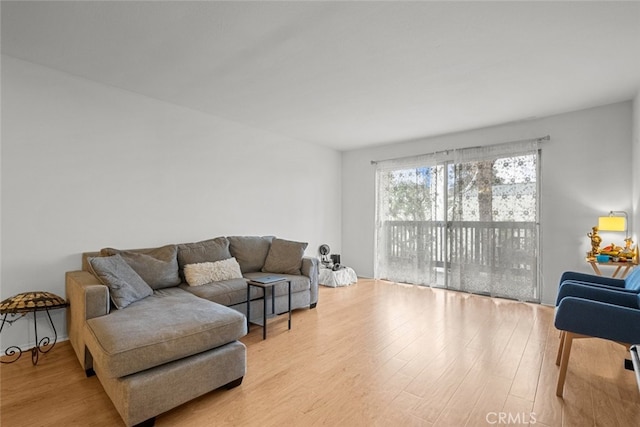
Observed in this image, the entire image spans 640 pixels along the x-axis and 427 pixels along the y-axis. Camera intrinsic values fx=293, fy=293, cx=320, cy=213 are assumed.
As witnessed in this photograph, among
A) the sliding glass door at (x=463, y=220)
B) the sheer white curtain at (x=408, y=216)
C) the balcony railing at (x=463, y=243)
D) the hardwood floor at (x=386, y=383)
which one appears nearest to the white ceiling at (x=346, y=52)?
the sliding glass door at (x=463, y=220)

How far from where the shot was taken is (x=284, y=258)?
391 cm

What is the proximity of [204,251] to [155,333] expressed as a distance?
1797mm

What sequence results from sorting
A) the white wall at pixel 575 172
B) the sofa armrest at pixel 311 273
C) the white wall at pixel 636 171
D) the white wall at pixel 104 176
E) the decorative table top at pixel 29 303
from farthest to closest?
the sofa armrest at pixel 311 273
the white wall at pixel 575 172
the white wall at pixel 636 171
the white wall at pixel 104 176
the decorative table top at pixel 29 303

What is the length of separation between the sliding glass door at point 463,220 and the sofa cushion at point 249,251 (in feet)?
7.97

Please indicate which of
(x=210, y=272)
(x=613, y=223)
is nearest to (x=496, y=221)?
(x=613, y=223)

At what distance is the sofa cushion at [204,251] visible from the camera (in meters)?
3.29

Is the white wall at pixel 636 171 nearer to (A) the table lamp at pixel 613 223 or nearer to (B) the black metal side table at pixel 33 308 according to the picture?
(A) the table lamp at pixel 613 223

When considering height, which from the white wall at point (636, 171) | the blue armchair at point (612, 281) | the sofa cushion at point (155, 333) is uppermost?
the white wall at point (636, 171)

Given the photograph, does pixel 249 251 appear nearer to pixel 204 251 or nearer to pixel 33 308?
pixel 204 251

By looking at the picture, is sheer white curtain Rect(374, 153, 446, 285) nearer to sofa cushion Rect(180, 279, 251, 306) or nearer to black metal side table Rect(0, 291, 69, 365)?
sofa cushion Rect(180, 279, 251, 306)

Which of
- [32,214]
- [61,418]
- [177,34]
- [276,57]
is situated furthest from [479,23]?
[32,214]

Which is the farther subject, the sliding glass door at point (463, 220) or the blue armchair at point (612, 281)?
the sliding glass door at point (463, 220)

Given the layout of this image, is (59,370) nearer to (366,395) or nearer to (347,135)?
(366,395)

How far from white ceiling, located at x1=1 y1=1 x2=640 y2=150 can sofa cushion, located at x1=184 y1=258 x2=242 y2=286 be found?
1.93m
